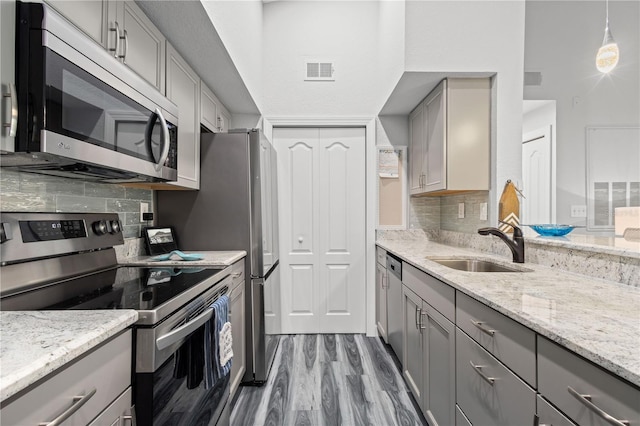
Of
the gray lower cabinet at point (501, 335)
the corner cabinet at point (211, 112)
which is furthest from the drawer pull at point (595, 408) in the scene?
the corner cabinet at point (211, 112)

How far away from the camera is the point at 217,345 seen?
1409 mm

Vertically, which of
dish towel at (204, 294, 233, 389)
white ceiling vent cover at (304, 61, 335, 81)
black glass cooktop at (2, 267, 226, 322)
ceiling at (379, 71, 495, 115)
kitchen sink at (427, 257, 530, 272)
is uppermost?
white ceiling vent cover at (304, 61, 335, 81)

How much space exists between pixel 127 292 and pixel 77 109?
2.13 ft

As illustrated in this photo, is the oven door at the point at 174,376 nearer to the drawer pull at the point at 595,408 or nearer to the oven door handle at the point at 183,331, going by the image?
the oven door handle at the point at 183,331

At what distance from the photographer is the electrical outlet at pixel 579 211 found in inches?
105

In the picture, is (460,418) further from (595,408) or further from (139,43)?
(139,43)

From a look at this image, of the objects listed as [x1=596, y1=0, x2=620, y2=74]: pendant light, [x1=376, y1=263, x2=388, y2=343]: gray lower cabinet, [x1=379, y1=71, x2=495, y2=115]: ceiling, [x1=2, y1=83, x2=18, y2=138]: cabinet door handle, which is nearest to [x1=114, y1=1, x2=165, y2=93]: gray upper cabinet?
[x1=2, y1=83, x2=18, y2=138]: cabinet door handle

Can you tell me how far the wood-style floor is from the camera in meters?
1.84

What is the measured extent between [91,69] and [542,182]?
3075 millimetres

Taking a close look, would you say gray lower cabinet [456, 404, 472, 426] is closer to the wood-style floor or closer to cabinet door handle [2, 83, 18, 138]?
the wood-style floor

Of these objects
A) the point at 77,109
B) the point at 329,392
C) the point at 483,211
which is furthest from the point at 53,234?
the point at 483,211

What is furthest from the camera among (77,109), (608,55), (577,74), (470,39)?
(577,74)

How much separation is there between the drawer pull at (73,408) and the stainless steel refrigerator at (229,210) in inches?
57.3

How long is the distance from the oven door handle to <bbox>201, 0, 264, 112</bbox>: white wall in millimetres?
1418
